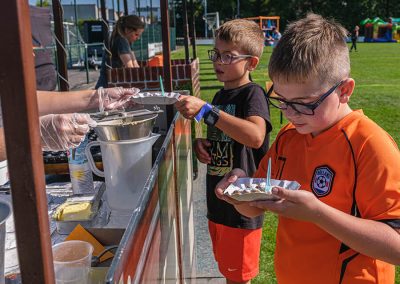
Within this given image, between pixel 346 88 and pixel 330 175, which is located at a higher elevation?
pixel 346 88

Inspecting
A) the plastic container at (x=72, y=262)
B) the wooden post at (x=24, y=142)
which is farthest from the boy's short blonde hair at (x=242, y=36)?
the wooden post at (x=24, y=142)

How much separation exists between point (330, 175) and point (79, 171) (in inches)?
41.3

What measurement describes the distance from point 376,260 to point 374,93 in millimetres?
10316

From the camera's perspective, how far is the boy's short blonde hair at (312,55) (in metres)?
1.39

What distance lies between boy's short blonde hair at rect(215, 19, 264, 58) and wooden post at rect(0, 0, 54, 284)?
1755mm

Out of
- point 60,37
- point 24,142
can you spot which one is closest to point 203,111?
point 24,142

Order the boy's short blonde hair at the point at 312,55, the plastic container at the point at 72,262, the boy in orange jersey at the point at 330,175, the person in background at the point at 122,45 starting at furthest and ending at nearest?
1. the person in background at the point at 122,45
2. the boy's short blonde hair at the point at 312,55
3. the boy in orange jersey at the point at 330,175
4. the plastic container at the point at 72,262

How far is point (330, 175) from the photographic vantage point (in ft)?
4.60

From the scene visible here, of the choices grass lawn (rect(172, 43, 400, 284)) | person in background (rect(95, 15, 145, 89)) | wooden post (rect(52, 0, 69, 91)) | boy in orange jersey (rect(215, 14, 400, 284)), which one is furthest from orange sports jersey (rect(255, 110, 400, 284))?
person in background (rect(95, 15, 145, 89))

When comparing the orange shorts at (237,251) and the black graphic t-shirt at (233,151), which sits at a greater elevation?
the black graphic t-shirt at (233,151)

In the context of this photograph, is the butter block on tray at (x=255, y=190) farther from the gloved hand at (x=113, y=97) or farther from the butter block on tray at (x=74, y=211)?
the gloved hand at (x=113, y=97)

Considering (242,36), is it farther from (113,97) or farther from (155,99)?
(113,97)

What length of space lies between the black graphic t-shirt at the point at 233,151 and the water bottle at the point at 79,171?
685 mm

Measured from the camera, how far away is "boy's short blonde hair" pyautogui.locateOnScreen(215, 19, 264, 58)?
2.34 m
